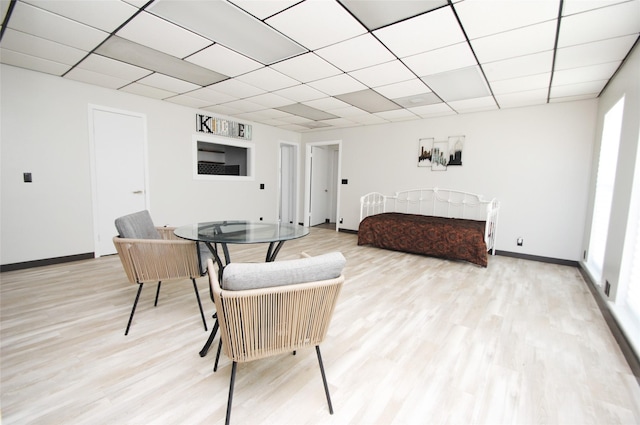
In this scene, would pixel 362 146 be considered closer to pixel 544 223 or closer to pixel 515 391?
pixel 544 223

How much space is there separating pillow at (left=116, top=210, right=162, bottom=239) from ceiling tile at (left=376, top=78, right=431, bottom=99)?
3.06 m

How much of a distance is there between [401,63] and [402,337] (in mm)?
2581

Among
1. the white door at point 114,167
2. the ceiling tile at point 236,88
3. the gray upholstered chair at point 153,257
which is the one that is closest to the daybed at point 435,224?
the ceiling tile at point 236,88

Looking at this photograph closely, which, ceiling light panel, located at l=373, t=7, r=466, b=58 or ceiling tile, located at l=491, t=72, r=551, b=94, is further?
ceiling tile, located at l=491, t=72, r=551, b=94

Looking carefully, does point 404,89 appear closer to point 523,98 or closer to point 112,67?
point 523,98

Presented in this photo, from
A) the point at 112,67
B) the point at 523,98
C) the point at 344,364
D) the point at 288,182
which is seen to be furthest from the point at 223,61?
the point at 288,182

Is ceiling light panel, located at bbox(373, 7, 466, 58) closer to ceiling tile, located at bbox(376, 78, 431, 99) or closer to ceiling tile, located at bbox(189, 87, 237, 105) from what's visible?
ceiling tile, located at bbox(376, 78, 431, 99)

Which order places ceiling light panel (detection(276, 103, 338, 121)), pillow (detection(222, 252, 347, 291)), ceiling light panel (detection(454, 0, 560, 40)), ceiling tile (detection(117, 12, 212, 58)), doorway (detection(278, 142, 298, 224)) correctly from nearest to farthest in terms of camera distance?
pillow (detection(222, 252, 347, 291)), ceiling light panel (detection(454, 0, 560, 40)), ceiling tile (detection(117, 12, 212, 58)), ceiling light panel (detection(276, 103, 338, 121)), doorway (detection(278, 142, 298, 224))

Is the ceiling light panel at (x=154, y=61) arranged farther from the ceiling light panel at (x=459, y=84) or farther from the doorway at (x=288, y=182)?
the doorway at (x=288, y=182)

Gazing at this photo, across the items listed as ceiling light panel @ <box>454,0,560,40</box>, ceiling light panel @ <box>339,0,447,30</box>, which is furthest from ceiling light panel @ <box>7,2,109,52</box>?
ceiling light panel @ <box>454,0,560,40</box>

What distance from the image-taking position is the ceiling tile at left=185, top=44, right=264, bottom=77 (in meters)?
2.72

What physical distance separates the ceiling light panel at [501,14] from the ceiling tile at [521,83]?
51.0 inches

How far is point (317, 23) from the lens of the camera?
87.1 inches

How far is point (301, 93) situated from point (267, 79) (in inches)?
24.8
